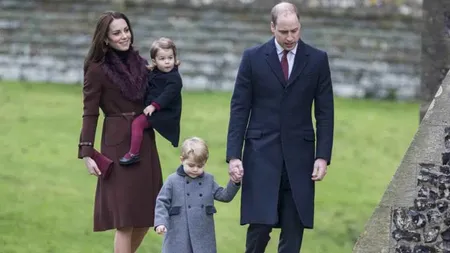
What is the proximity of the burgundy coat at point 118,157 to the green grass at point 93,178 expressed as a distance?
112 inches

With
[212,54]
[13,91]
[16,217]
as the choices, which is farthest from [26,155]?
[212,54]

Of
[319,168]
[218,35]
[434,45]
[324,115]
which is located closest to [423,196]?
[319,168]

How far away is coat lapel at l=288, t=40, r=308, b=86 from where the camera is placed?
10.3 m

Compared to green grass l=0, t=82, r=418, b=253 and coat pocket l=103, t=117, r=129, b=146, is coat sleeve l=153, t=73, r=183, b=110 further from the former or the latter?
green grass l=0, t=82, r=418, b=253

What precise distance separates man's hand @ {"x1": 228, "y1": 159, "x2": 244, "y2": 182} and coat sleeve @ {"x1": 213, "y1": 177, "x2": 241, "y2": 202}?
0.03m

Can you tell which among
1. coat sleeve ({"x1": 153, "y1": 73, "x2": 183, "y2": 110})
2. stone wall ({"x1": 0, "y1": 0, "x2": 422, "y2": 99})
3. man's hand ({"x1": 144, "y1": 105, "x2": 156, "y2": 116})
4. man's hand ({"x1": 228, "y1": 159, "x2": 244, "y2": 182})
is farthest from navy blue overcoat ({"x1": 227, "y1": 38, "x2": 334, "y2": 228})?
stone wall ({"x1": 0, "y1": 0, "x2": 422, "y2": 99})

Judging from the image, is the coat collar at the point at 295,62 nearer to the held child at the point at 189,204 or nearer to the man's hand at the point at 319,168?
the man's hand at the point at 319,168

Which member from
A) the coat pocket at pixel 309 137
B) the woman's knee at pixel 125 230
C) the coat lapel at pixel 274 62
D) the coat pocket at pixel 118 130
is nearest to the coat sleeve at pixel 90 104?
the coat pocket at pixel 118 130

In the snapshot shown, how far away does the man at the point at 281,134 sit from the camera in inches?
404

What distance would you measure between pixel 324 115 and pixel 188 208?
111 cm

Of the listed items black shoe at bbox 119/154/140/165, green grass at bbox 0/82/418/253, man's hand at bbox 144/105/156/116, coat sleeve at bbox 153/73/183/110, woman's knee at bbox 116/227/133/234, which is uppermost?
coat sleeve at bbox 153/73/183/110

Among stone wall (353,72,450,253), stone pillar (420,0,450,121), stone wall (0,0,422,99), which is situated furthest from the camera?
stone wall (0,0,422,99)

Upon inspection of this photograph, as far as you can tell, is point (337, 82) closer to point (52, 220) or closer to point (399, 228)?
point (52, 220)

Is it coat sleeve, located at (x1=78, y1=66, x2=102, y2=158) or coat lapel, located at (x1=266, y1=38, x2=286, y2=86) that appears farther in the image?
coat sleeve, located at (x1=78, y1=66, x2=102, y2=158)
